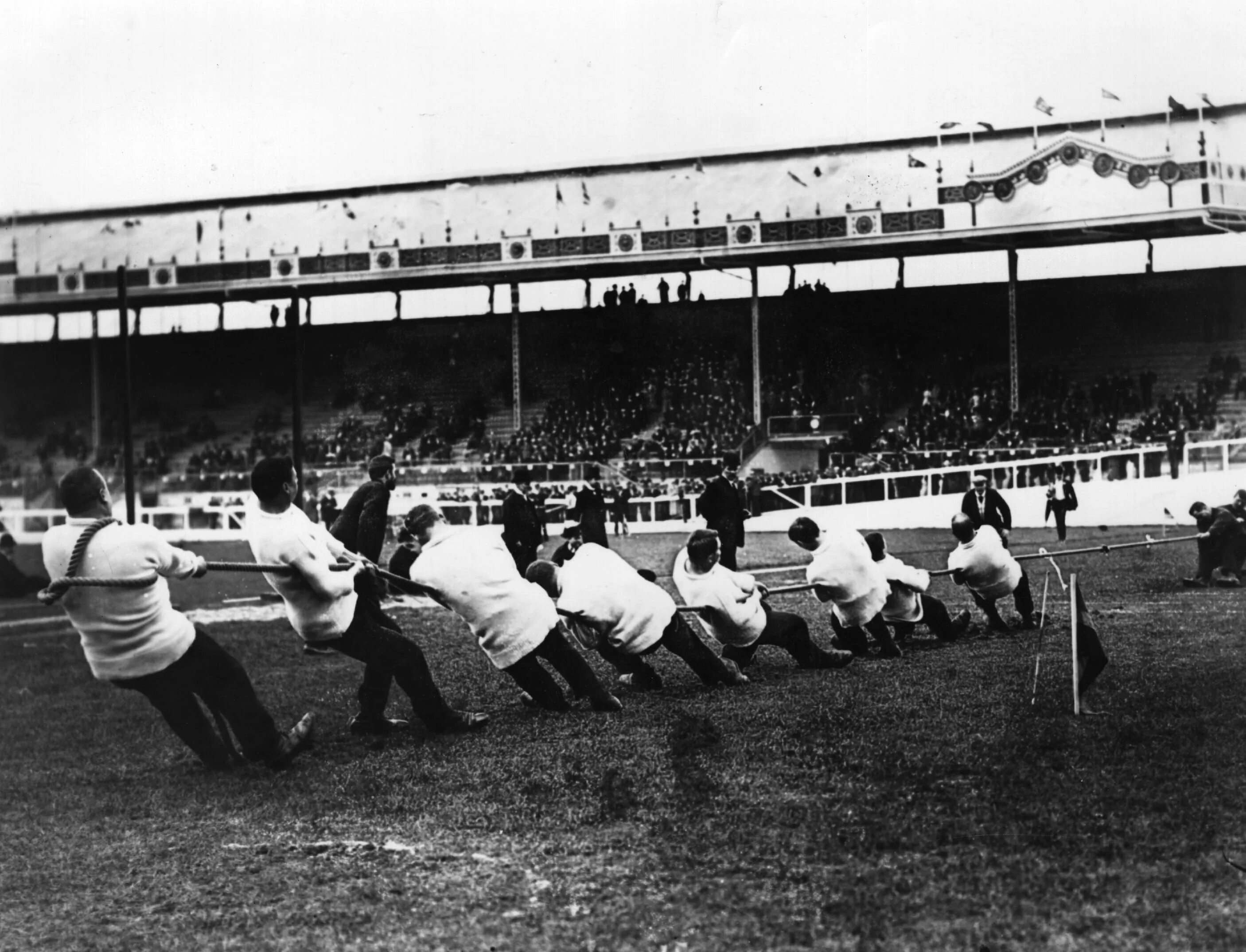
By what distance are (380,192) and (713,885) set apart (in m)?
21.4

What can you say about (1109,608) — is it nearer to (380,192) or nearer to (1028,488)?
(1028,488)

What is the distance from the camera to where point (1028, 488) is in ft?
39.1

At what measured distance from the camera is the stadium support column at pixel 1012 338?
47.5 ft

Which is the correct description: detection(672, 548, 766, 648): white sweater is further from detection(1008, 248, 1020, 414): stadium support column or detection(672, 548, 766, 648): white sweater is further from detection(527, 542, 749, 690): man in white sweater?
detection(1008, 248, 1020, 414): stadium support column

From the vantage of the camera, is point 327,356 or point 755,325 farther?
point 327,356

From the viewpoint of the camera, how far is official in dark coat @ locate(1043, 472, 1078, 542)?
36.7 feet

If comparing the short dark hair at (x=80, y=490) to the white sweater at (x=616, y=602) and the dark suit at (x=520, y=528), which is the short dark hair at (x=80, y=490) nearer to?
the white sweater at (x=616, y=602)

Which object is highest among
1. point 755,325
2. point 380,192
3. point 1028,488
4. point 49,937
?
point 380,192

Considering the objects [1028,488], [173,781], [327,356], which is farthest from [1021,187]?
A: [173,781]

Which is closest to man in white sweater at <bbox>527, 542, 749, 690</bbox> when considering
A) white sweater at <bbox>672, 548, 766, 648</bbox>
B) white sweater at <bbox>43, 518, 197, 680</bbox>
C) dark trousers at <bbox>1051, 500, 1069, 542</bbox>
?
white sweater at <bbox>672, 548, 766, 648</bbox>

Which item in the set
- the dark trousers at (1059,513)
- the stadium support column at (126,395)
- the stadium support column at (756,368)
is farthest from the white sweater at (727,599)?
the stadium support column at (756,368)

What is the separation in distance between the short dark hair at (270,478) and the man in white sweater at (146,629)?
489 mm

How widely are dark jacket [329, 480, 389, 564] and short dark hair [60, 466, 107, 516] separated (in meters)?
2.61

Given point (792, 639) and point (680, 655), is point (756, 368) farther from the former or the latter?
point (680, 655)
